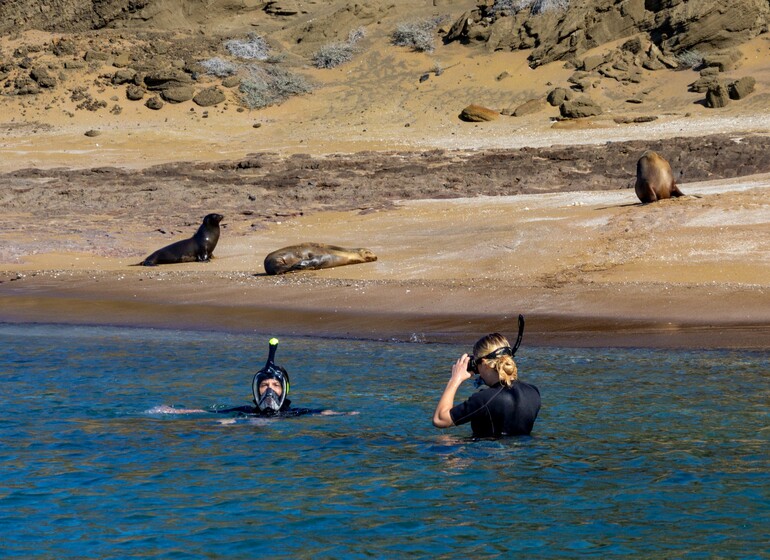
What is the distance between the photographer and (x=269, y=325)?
42.8 ft

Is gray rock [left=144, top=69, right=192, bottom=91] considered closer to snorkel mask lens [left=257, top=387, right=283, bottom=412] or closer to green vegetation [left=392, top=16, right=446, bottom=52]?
green vegetation [left=392, top=16, right=446, bottom=52]

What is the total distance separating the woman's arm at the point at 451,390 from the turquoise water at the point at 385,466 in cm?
33

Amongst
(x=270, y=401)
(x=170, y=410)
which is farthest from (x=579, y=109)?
(x=270, y=401)

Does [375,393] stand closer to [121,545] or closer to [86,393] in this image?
[86,393]

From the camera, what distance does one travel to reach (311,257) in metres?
16.0

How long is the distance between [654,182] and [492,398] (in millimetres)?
11709

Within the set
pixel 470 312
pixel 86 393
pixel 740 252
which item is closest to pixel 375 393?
pixel 86 393

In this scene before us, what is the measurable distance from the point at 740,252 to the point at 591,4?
27.7 meters

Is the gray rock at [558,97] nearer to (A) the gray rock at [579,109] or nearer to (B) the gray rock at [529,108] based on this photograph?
(B) the gray rock at [529,108]

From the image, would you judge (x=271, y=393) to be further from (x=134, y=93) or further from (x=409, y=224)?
(x=134, y=93)

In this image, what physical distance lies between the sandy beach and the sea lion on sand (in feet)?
1.78

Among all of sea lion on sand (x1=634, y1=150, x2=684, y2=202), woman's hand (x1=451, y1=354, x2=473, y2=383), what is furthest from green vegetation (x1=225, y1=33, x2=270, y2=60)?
woman's hand (x1=451, y1=354, x2=473, y2=383)

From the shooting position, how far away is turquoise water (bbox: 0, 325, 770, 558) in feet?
17.0

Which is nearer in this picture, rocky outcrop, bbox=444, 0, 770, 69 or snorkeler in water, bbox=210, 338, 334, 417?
snorkeler in water, bbox=210, 338, 334, 417
